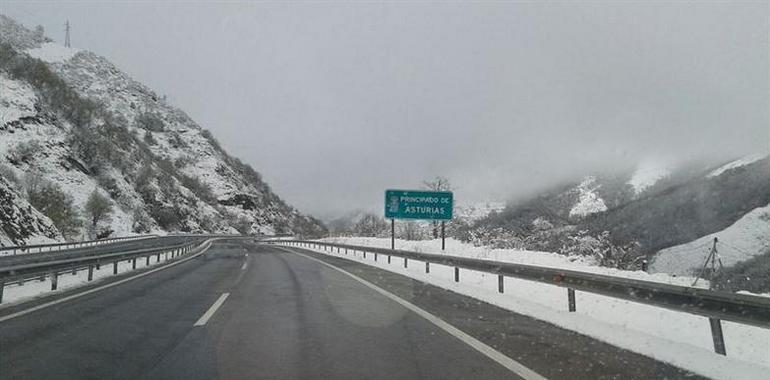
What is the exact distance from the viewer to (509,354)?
6707 mm

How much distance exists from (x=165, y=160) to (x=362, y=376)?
124m

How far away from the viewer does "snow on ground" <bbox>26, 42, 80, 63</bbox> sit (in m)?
145

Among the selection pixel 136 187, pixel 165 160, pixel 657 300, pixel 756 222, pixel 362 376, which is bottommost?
pixel 362 376

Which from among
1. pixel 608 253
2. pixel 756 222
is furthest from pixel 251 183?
pixel 608 253

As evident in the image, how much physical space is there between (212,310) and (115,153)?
82476 millimetres

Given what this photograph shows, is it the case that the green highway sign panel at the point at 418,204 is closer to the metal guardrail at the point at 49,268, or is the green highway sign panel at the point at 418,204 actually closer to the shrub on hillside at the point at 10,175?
the metal guardrail at the point at 49,268

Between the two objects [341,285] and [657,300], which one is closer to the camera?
[657,300]

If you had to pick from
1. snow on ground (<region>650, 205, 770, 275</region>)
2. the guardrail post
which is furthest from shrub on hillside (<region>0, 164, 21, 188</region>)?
the guardrail post

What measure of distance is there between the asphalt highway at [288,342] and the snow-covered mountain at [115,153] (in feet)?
106

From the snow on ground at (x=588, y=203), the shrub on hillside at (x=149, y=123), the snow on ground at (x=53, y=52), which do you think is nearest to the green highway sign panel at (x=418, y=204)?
the snow on ground at (x=588, y=203)

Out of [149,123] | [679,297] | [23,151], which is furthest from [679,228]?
[149,123]

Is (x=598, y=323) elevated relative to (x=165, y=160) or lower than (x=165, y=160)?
lower

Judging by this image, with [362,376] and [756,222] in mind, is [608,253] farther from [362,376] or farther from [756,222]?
[756,222]

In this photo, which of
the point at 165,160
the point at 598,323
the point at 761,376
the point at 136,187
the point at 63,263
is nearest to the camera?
the point at 761,376
